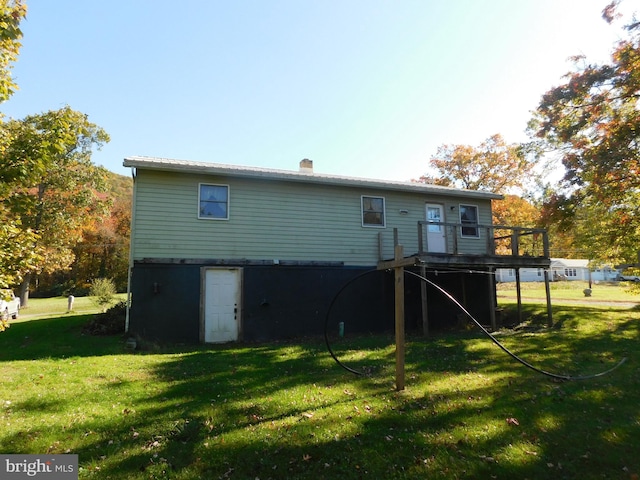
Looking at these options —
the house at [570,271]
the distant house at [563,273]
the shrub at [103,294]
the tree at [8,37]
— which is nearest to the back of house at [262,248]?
the tree at [8,37]

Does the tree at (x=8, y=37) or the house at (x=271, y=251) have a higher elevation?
the tree at (x=8, y=37)

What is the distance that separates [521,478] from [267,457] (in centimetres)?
229

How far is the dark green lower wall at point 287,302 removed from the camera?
10.4 metres

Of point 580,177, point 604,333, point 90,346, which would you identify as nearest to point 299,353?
point 90,346

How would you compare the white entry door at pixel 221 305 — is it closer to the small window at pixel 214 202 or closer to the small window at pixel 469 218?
the small window at pixel 214 202

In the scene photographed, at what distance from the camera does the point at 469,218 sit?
48.6ft

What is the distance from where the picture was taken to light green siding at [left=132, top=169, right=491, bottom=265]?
10.8m

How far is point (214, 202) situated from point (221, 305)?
10.2ft

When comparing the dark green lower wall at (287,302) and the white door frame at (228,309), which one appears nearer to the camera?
the dark green lower wall at (287,302)

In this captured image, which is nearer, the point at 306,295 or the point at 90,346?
the point at 90,346

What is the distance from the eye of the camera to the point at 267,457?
362cm

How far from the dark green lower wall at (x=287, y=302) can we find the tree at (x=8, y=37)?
596 cm

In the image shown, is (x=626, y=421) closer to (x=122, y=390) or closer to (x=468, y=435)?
(x=468, y=435)

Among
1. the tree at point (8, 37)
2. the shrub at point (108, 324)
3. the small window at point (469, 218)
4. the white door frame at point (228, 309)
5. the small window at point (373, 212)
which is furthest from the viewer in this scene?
the small window at point (469, 218)
